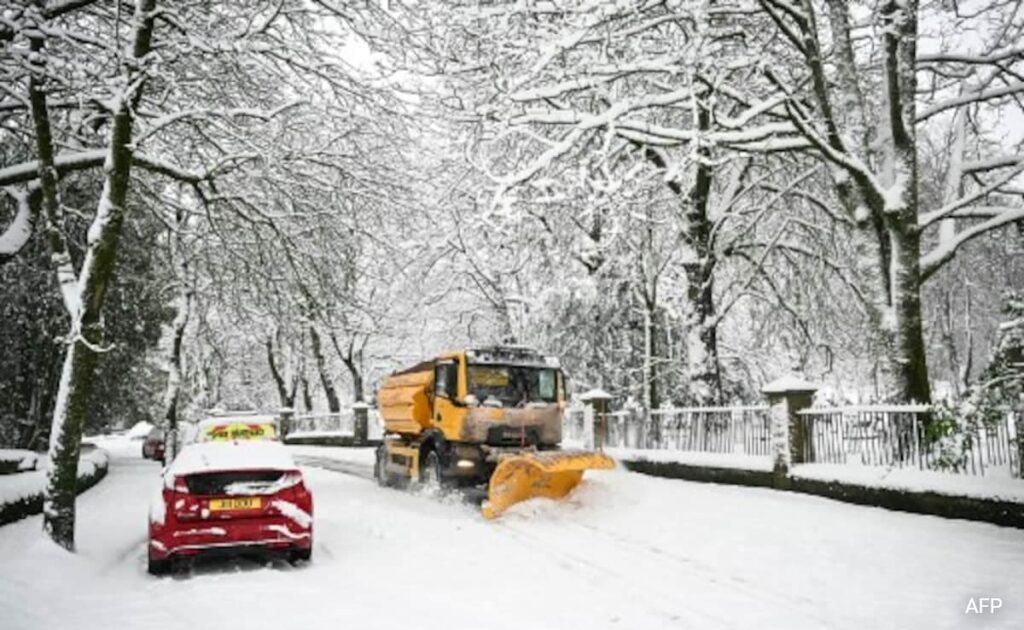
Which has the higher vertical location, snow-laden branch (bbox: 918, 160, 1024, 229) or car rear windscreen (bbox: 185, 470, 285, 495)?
snow-laden branch (bbox: 918, 160, 1024, 229)

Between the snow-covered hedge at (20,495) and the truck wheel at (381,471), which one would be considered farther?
the truck wheel at (381,471)

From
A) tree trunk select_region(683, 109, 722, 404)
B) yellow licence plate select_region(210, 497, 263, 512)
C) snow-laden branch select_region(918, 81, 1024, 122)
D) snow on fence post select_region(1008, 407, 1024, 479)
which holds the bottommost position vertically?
yellow licence plate select_region(210, 497, 263, 512)

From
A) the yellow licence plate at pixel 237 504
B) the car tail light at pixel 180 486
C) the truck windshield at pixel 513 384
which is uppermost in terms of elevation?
the truck windshield at pixel 513 384

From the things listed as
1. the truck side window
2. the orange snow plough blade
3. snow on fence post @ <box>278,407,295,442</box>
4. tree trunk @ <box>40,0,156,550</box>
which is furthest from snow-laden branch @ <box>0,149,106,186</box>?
snow on fence post @ <box>278,407,295,442</box>

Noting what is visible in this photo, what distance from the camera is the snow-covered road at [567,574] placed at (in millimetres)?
5867

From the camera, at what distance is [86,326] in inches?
328

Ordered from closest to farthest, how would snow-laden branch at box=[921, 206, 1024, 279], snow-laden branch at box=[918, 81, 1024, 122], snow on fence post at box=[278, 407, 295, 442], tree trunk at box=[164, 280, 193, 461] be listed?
snow-laden branch at box=[921, 206, 1024, 279], snow-laden branch at box=[918, 81, 1024, 122], tree trunk at box=[164, 280, 193, 461], snow on fence post at box=[278, 407, 295, 442]

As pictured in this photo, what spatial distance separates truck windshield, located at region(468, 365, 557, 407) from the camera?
1244 cm

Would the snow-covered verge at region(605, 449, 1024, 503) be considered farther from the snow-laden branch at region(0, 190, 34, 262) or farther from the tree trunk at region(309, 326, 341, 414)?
the tree trunk at region(309, 326, 341, 414)

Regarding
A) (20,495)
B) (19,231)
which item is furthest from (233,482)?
(19,231)

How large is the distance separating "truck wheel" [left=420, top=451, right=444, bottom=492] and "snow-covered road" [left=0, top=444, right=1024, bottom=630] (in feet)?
5.03

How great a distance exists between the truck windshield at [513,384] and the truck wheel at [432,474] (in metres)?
1.46

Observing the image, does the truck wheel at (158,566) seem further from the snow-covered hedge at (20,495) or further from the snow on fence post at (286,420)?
the snow on fence post at (286,420)

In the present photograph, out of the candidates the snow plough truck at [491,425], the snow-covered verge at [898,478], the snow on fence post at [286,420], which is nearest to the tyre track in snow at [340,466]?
the snow plough truck at [491,425]
